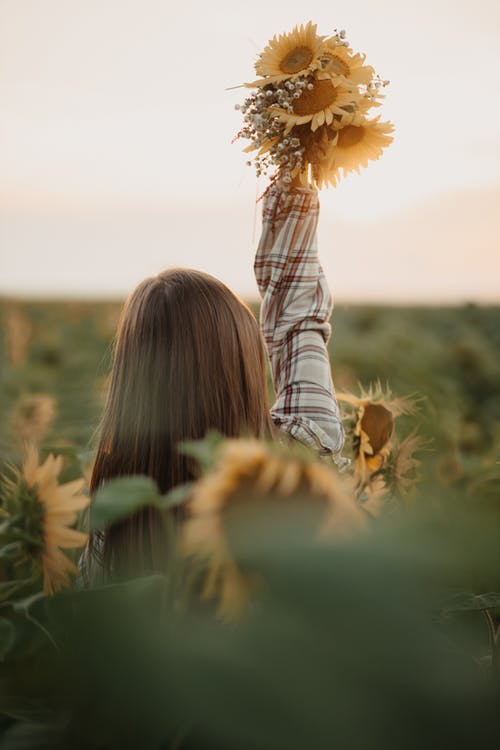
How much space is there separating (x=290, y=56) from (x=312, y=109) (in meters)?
0.09

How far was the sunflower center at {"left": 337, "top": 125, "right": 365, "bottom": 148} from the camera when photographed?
0.97m

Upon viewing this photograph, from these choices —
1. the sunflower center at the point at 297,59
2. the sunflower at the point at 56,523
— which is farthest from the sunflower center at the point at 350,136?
the sunflower at the point at 56,523

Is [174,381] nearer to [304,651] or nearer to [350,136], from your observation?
[350,136]

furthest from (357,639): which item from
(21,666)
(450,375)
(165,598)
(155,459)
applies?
(450,375)

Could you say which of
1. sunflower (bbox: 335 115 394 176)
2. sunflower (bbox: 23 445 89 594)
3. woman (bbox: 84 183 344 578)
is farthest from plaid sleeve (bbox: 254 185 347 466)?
sunflower (bbox: 23 445 89 594)

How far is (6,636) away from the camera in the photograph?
0.42 metres

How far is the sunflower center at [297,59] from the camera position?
0.95 meters

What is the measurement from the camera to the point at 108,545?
83 cm

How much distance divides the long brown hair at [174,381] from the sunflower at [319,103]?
25 centimetres

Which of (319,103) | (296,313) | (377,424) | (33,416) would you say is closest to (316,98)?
(319,103)

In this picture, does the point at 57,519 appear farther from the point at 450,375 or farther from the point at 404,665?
the point at 450,375

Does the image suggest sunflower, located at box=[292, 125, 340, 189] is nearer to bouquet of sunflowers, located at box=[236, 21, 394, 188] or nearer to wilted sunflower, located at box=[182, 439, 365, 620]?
bouquet of sunflowers, located at box=[236, 21, 394, 188]

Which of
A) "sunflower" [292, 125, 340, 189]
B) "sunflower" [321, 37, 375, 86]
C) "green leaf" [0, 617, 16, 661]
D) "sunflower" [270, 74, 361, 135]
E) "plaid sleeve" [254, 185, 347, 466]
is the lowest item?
"green leaf" [0, 617, 16, 661]

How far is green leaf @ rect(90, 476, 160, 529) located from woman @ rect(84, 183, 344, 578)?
44 centimetres
